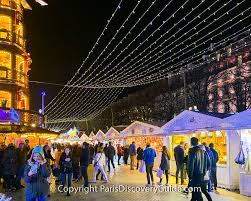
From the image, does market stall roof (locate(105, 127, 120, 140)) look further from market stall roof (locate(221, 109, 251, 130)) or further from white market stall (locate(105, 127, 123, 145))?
market stall roof (locate(221, 109, 251, 130))

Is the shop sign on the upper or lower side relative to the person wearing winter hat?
upper

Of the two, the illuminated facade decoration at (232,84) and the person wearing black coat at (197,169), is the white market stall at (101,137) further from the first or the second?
the person wearing black coat at (197,169)

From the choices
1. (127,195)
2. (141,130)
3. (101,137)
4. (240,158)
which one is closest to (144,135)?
(141,130)

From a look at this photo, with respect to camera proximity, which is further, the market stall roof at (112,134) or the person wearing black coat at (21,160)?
the market stall roof at (112,134)

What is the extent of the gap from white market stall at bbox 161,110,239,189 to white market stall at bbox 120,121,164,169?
315 centimetres

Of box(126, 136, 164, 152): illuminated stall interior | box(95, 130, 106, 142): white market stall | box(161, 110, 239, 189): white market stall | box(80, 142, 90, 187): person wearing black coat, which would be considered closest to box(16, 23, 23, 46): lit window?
box(126, 136, 164, 152): illuminated stall interior

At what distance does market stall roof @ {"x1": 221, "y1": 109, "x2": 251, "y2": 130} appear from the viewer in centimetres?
1580

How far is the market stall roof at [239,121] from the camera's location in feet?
51.8

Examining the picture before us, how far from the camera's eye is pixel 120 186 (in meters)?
17.6

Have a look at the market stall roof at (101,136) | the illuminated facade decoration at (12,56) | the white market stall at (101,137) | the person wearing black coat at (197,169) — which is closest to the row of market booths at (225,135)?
the person wearing black coat at (197,169)

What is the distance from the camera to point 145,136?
31141 millimetres

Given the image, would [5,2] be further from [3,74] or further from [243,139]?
[243,139]

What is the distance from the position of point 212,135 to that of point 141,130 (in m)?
13.0

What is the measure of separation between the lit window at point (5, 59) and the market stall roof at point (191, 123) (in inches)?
730
